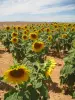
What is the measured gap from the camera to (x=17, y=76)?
3695 millimetres

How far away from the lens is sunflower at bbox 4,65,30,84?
3635 millimetres

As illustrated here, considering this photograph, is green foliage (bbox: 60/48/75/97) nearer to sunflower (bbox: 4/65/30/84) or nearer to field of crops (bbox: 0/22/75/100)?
field of crops (bbox: 0/22/75/100)

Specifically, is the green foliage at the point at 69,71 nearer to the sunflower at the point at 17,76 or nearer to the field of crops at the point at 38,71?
the field of crops at the point at 38,71

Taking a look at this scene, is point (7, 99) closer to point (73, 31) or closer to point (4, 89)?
point (4, 89)

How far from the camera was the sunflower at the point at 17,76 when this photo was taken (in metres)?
3.63

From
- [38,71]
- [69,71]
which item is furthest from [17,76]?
[69,71]

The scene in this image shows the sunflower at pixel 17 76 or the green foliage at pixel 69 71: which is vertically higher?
the sunflower at pixel 17 76

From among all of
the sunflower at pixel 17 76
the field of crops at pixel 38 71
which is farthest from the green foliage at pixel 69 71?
the sunflower at pixel 17 76

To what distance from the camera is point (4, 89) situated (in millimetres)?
7492

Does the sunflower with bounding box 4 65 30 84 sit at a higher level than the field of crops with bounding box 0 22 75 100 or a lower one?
higher

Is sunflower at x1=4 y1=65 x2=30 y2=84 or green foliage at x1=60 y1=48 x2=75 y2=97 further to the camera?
green foliage at x1=60 y1=48 x2=75 y2=97

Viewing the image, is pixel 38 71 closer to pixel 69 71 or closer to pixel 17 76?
pixel 17 76

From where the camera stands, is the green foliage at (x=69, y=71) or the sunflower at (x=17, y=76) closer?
the sunflower at (x=17, y=76)

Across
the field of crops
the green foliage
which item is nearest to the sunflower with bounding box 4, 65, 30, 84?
the field of crops
